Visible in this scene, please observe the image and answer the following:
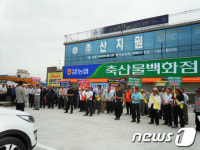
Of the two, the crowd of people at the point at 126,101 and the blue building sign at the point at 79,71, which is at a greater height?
the blue building sign at the point at 79,71

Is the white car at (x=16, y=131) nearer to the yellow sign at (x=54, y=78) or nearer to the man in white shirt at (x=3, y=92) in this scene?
the man in white shirt at (x=3, y=92)

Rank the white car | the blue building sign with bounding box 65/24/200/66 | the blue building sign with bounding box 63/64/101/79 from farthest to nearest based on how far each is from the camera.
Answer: the blue building sign with bounding box 63/64/101/79 < the blue building sign with bounding box 65/24/200/66 < the white car

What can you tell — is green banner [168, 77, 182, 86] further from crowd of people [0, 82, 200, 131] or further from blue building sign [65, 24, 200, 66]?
blue building sign [65, 24, 200, 66]

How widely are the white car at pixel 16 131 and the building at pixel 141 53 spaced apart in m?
21.2

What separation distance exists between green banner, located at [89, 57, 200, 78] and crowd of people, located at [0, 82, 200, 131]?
9.43 meters

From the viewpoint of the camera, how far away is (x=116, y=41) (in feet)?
99.1

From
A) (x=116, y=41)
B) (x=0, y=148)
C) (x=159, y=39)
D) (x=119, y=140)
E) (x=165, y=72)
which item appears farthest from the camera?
(x=116, y=41)

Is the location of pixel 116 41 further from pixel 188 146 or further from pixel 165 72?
pixel 188 146

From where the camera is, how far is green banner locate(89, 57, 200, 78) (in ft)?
71.8

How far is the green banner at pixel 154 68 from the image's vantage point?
2188 centimetres

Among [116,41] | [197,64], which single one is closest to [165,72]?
[197,64]

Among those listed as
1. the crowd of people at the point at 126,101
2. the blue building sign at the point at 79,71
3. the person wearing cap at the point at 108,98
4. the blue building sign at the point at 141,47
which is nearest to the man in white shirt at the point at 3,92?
the crowd of people at the point at 126,101

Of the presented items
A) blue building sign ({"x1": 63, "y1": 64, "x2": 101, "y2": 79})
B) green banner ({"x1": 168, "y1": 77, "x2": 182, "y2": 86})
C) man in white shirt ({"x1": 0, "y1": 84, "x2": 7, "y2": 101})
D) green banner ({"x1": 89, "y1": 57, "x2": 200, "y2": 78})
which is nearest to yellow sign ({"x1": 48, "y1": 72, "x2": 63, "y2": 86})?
blue building sign ({"x1": 63, "y1": 64, "x2": 101, "y2": 79})

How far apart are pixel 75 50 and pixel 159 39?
1599 centimetres
